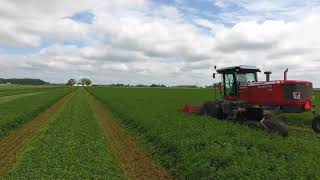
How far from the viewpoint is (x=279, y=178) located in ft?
29.0

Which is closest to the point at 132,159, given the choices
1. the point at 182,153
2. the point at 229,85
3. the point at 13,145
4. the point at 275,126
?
the point at 182,153

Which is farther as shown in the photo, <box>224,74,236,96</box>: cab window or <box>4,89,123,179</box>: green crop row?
<box>224,74,236,96</box>: cab window

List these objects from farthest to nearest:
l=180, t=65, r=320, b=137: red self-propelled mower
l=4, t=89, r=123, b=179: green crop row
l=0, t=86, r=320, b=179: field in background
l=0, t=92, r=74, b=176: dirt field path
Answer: l=180, t=65, r=320, b=137: red self-propelled mower, l=0, t=92, r=74, b=176: dirt field path, l=4, t=89, r=123, b=179: green crop row, l=0, t=86, r=320, b=179: field in background

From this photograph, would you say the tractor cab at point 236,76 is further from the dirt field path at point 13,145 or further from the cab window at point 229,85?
the dirt field path at point 13,145

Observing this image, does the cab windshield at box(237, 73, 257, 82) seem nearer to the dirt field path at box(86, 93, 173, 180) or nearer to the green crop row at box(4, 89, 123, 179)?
the dirt field path at box(86, 93, 173, 180)

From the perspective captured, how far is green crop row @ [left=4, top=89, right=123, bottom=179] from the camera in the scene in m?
11.1

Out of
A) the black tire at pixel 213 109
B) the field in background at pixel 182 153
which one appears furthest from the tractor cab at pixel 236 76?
the field in background at pixel 182 153

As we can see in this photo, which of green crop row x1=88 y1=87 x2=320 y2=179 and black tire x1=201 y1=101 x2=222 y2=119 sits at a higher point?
black tire x1=201 y1=101 x2=222 y2=119

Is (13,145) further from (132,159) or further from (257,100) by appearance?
(257,100)

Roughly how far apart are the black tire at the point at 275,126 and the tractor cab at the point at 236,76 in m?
4.63

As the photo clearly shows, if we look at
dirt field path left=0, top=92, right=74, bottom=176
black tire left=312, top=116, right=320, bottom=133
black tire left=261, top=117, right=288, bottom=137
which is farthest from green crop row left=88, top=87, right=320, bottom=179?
dirt field path left=0, top=92, right=74, bottom=176

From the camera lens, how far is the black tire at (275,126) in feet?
53.0

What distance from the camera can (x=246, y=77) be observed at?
2200 cm

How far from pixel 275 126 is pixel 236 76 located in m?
5.87
